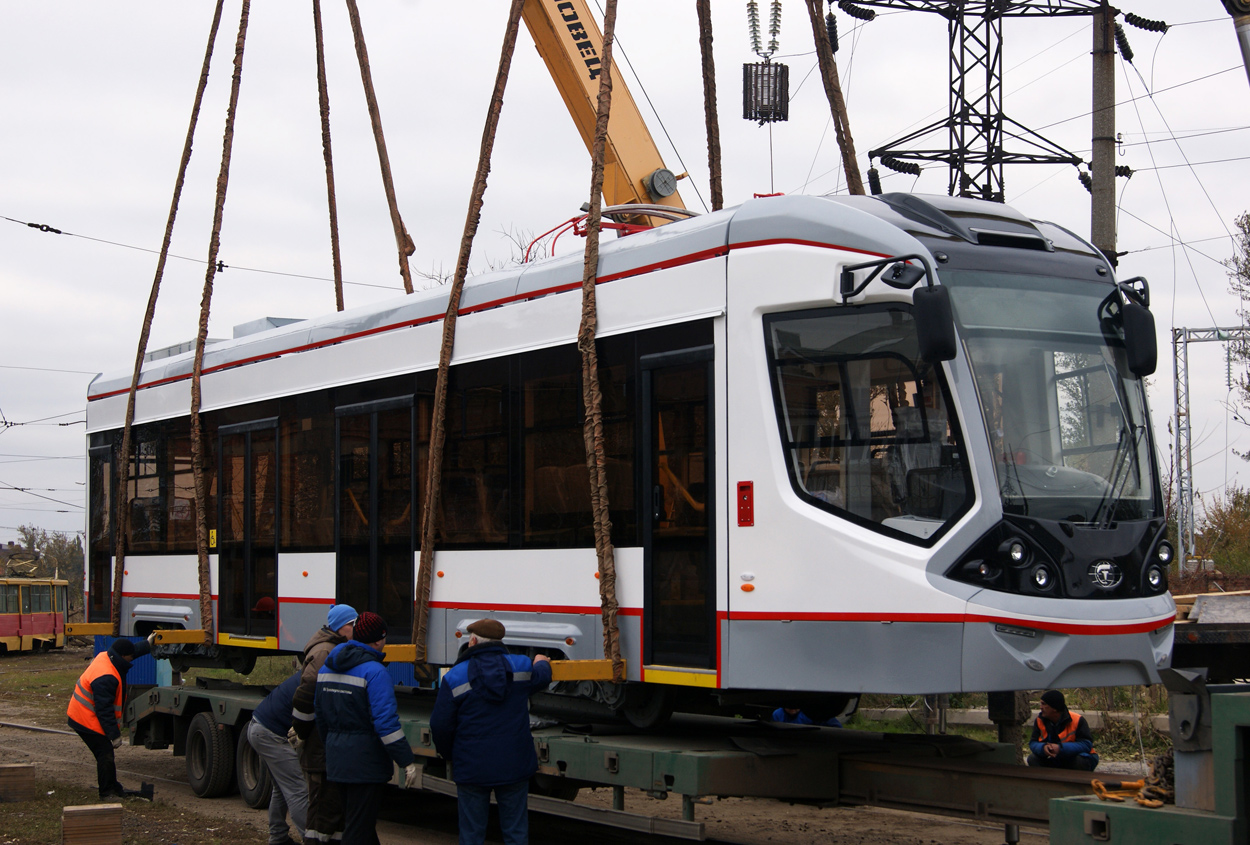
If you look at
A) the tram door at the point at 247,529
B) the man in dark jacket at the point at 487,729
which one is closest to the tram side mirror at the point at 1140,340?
the man in dark jacket at the point at 487,729

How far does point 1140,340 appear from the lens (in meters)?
7.12

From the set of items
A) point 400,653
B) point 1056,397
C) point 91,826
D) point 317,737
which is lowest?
point 91,826

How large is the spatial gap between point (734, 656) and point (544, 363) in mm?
2545

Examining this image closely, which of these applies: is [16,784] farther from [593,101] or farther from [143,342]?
[593,101]

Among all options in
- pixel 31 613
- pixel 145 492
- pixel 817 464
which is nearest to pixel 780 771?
pixel 817 464

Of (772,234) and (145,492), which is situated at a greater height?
(772,234)

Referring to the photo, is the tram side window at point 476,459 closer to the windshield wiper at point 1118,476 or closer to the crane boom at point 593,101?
the windshield wiper at point 1118,476

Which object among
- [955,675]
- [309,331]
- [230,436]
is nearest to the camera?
[955,675]

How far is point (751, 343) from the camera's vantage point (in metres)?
7.29

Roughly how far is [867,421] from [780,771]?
2042 millimetres

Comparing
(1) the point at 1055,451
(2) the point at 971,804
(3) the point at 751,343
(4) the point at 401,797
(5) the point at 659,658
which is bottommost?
(4) the point at 401,797

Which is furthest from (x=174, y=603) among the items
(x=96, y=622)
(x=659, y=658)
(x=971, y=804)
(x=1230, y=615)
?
(x=1230, y=615)

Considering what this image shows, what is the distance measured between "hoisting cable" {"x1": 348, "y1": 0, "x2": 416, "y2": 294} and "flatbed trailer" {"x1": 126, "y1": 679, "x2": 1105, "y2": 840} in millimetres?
5288

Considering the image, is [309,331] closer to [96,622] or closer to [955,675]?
[96,622]
